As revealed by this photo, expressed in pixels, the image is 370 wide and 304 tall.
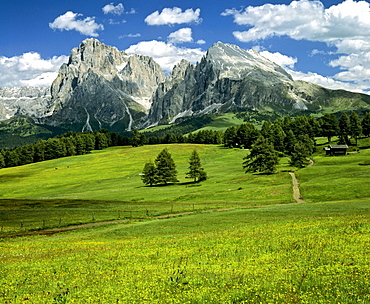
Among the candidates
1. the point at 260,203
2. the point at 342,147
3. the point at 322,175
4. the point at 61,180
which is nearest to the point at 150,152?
the point at 61,180

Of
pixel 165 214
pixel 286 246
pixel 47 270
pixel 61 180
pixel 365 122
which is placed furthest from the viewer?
pixel 365 122

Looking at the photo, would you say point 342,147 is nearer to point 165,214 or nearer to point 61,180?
point 165,214

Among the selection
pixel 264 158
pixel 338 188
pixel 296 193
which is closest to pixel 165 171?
pixel 264 158

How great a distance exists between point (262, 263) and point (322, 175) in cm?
7920

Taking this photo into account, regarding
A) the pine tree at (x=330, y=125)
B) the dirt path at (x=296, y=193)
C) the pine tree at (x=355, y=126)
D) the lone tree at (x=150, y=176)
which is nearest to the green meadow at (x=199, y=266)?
the dirt path at (x=296, y=193)

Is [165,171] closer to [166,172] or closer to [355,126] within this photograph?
[166,172]

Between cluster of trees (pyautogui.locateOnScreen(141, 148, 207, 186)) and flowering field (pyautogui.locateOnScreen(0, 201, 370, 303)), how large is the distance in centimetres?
8027

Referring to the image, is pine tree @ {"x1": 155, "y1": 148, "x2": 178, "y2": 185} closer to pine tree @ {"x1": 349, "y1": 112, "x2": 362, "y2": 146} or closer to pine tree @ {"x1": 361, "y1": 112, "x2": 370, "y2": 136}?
pine tree @ {"x1": 349, "y1": 112, "x2": 362, "y2": 146}

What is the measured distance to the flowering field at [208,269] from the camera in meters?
13.2

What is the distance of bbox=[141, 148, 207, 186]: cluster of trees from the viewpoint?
108881 mm

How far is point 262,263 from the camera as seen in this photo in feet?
58.4

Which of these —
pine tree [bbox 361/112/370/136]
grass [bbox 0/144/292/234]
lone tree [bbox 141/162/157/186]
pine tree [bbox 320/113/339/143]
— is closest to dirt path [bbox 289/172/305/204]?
grass [bbox 0/144/292/234]

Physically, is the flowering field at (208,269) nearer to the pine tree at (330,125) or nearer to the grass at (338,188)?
the grass at (338,188)

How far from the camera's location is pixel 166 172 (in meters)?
114
